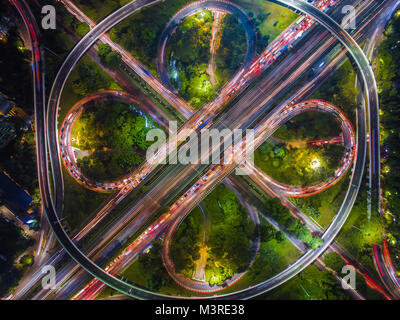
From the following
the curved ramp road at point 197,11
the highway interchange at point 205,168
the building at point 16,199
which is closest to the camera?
the building at point 16,199

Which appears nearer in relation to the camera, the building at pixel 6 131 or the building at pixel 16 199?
the building at pixel 6 131

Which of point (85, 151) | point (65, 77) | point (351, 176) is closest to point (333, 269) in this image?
point (351, 176)

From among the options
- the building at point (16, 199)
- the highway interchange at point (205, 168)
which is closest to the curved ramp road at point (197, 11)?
the highway interchange at point (205, 168)

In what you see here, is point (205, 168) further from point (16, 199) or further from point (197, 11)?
point (16, 199)

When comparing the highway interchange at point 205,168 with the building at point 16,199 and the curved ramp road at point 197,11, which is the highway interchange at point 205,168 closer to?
the building at point 16,199

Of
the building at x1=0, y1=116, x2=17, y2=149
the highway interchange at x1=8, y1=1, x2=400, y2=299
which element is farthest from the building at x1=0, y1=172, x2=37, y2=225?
the building at x1=0, y1=116, x2=17, y2=149

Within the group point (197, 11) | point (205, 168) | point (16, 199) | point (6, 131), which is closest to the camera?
point (6, 131)

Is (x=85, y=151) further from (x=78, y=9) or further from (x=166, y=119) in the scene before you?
(x=78, y=9)

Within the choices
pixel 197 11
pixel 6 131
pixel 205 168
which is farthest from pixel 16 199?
pixel 197 11

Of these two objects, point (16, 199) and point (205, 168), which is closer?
point (16, 199)

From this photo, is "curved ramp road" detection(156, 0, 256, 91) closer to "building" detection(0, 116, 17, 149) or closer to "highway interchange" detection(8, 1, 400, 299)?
"highway interchange" detection(8, 1, 400, 299)
